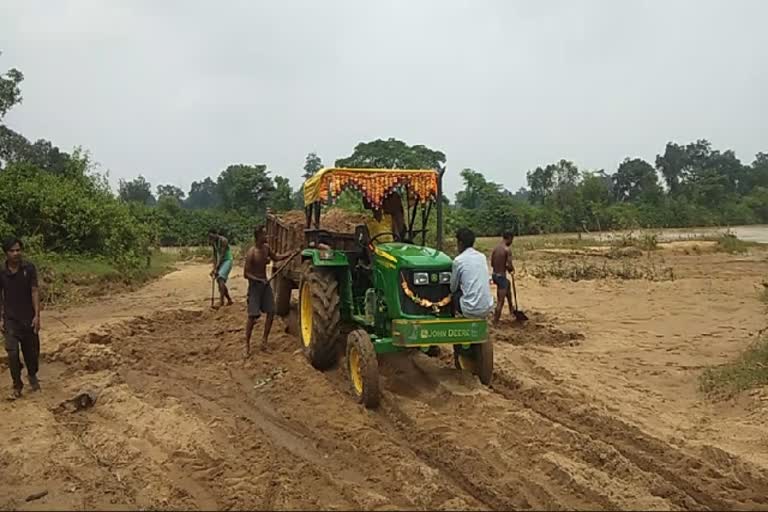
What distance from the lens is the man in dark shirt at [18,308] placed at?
26.0 ft

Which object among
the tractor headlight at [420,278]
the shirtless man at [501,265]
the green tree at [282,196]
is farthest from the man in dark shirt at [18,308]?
the green tree at [282,196]

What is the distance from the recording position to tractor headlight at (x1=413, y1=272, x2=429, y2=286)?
7570mm

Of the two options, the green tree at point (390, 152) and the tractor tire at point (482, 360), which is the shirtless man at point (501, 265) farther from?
the green tree at point (390, 152)

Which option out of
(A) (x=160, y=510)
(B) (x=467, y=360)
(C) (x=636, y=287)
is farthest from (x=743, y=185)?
(A) (x=160, y=510)

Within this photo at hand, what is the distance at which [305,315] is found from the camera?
951cm

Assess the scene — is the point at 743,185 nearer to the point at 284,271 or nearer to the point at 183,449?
the point at 284,271

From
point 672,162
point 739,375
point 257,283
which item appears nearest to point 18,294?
point 257,283

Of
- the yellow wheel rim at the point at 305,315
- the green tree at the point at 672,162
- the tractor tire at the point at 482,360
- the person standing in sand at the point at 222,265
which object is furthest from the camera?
the green tree at the point at 672,162

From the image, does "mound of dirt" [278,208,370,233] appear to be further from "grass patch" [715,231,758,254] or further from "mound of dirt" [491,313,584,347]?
"grass patch" [715,231,758,254]

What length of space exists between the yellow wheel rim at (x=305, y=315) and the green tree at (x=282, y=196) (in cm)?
3060

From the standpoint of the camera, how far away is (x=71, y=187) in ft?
63.8

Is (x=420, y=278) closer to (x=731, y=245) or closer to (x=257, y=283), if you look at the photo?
(x=257, y=283)

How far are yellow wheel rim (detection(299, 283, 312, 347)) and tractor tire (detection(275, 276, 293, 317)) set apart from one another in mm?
2434

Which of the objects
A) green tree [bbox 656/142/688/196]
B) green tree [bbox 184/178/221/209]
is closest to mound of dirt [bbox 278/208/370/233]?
green tree [bbox 656/142/688/196]
